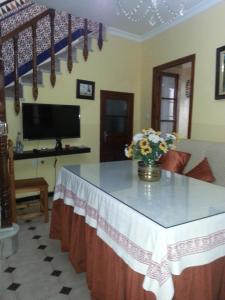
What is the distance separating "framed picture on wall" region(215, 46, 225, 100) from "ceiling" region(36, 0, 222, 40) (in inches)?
28.5

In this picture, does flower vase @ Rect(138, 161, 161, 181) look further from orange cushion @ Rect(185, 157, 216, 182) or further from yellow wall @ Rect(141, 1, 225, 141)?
yellow wall @ Rect(141, 1, 225, 141)

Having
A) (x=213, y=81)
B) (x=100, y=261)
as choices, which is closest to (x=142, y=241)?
(x=100, y=261)

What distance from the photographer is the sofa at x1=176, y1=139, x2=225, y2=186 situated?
269 cm

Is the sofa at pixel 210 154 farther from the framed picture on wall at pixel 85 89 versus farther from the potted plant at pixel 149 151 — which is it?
the framed picture on wall at pixel 85 89

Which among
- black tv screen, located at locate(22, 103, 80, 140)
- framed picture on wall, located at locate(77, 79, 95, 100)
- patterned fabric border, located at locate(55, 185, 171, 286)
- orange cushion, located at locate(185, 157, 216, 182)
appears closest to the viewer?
patterned fabric border, located at locate(55, 185, 171, 286)

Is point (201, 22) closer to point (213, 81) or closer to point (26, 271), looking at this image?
point (213, 81)

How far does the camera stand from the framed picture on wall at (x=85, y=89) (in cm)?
421

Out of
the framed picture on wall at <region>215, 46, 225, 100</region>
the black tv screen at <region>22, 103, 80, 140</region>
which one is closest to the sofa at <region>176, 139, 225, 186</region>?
the framed picture on wall at <region>215, 46, 225, 100</region>

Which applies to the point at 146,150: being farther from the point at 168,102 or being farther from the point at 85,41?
the point at 168,102

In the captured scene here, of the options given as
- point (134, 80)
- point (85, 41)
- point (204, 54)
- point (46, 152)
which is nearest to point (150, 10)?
point (204, 54)

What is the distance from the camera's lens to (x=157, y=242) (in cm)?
108

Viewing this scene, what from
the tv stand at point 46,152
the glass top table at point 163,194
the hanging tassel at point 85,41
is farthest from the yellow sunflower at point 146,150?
the hanging tassel at point 85,41

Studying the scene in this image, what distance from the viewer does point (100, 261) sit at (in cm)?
161

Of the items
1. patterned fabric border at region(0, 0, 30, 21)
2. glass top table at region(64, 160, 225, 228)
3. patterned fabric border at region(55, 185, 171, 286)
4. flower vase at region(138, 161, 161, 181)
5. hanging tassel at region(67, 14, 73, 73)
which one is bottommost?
patterned fabric border at region(55, 185, 171, 286)
